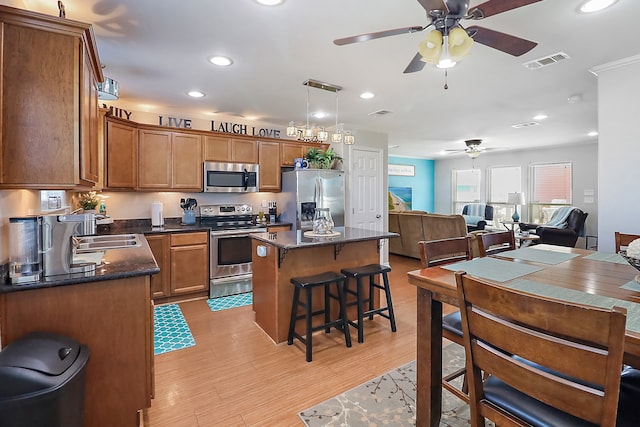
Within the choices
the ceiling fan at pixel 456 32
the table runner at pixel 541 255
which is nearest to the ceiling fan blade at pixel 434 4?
the ceiling fan at pixel 456 32

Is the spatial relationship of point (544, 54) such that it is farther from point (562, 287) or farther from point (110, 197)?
point (110, 197)

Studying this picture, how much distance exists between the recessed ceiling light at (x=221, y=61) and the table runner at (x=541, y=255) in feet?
8.93

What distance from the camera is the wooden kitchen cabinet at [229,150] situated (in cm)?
448

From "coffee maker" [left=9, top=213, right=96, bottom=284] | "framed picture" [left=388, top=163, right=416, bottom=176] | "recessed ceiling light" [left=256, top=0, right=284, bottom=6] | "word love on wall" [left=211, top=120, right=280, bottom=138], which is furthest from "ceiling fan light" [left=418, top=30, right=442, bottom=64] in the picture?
"framed picture" [left=388, top=163, right=416, bottom=176]

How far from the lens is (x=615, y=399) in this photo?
33.0 inches

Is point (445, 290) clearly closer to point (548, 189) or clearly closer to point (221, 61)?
point (221, 61)

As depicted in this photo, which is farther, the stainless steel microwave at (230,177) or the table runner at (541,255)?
the stainless steel microwave at (230,177)

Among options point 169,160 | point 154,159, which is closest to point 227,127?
point 169,160

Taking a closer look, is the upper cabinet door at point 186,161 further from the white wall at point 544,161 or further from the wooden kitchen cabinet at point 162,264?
the white wall at point 544,161

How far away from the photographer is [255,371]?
2389 mm

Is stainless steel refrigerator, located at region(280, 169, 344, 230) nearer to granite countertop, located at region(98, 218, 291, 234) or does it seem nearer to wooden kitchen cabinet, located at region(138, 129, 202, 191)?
granite countertop, located at region(98, 218, 291, 234)

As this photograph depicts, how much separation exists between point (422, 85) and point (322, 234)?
6.61ft

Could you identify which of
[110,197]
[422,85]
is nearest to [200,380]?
[110,197]

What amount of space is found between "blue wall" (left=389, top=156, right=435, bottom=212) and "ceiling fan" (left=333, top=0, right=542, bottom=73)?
26.3ft
